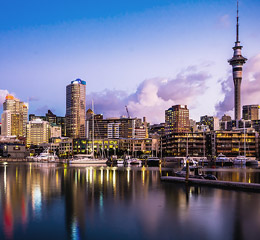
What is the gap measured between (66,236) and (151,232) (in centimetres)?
635

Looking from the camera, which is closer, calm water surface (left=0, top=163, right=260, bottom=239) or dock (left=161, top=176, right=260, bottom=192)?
calm water surface (left=0, top=163, right=260, bottom=239)

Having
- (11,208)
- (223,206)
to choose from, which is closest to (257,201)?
(223,206)

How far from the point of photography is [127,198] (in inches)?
1764

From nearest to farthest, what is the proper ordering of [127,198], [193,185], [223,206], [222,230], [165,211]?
Result: [222,230]
[165,211]
[223,206]
[127,198]
[193,185]

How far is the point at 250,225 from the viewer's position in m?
28.9

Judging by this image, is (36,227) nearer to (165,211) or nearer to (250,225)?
(165,211)

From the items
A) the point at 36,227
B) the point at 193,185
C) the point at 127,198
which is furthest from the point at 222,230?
the point at 193,185

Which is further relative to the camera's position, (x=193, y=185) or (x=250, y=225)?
(x=193, y=185)

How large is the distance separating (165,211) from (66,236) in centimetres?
1263

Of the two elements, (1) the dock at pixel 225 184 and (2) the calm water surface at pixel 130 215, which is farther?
(1) the dock at pixel 225 184

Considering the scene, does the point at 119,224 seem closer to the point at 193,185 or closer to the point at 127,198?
the point at 127,198

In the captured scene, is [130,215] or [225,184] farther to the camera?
[225,184]

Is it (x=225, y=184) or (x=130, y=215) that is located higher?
(x=225, y=184)

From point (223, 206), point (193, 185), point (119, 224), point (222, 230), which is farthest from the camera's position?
point (193, 185)
